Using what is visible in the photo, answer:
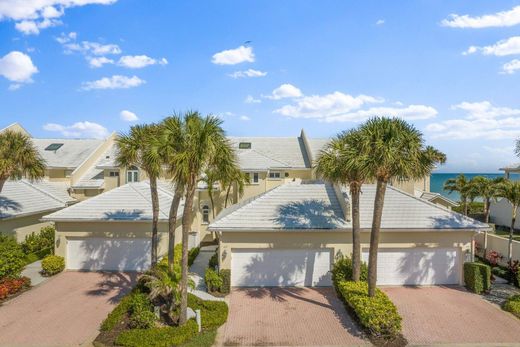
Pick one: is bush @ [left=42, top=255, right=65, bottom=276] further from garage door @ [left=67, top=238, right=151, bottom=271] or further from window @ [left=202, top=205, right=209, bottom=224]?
window @ [left=202, top=205, right=209, bottom=224]

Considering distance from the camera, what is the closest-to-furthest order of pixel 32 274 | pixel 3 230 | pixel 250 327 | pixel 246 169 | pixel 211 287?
pixel 250 327 < pixel 211 287 < pixel 32 274 < pixel 3 230 < pixel 246 169

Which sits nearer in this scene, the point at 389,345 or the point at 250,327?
the point at 389,345

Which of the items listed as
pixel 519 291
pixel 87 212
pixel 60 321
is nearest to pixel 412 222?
pixel 519 291

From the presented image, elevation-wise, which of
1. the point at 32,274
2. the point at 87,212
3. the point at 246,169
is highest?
the point at 246,169

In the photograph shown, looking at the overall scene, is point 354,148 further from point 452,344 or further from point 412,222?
point 452,344

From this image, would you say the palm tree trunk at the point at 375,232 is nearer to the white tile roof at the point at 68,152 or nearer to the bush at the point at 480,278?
the bush at the point at 480,278

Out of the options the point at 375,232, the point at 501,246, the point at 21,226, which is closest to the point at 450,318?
the point at 375,232

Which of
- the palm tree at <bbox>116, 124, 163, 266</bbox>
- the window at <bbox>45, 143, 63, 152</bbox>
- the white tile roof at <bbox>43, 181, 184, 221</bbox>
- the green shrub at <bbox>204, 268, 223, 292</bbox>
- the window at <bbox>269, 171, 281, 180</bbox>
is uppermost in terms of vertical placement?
the window at <bbox>45, 143, 63, 152</bbox>

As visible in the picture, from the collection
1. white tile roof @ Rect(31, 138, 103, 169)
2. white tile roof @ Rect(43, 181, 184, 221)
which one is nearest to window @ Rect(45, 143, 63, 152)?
white tile roof @ Rect(31, 138, 103, 169)
